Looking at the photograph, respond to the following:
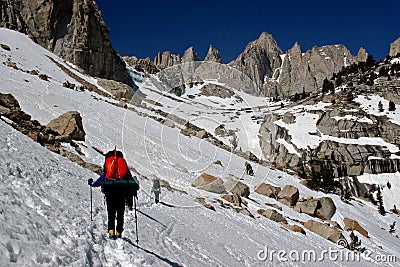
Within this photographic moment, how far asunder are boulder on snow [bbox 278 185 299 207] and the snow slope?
4.35ft

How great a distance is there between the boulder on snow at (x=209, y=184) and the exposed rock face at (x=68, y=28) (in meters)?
66.4

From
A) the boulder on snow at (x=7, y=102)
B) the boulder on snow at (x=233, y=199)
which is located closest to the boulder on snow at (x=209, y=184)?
the boulder on snow at (x=233, y=199)

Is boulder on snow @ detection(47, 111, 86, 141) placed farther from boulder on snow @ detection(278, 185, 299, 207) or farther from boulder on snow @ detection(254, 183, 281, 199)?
boulder on snow @ detection(278, 185, 299, 207)

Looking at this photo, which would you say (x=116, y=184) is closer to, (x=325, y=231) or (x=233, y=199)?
(x=233, y=199)

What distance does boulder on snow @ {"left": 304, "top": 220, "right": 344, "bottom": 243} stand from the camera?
21188 millimetres

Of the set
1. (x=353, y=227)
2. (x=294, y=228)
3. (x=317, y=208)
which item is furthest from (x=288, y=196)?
(x=294, y=228)

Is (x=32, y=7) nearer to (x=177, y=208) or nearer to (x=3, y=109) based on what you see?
(x=3, y=109)

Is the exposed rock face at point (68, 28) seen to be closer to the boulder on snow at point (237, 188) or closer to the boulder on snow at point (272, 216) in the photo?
the boulder on snow at point (237, 188)

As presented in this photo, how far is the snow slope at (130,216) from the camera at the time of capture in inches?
259

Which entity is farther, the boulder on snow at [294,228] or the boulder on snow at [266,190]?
the boulder on snow at [266,190]

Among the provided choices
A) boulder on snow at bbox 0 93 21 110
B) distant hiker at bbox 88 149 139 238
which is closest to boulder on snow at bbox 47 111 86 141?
boulder on snow at bbox 0 93 21 110

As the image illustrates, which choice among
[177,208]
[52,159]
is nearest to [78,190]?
[52,159]

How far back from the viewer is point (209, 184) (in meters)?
21.3

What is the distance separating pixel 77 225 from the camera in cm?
784
